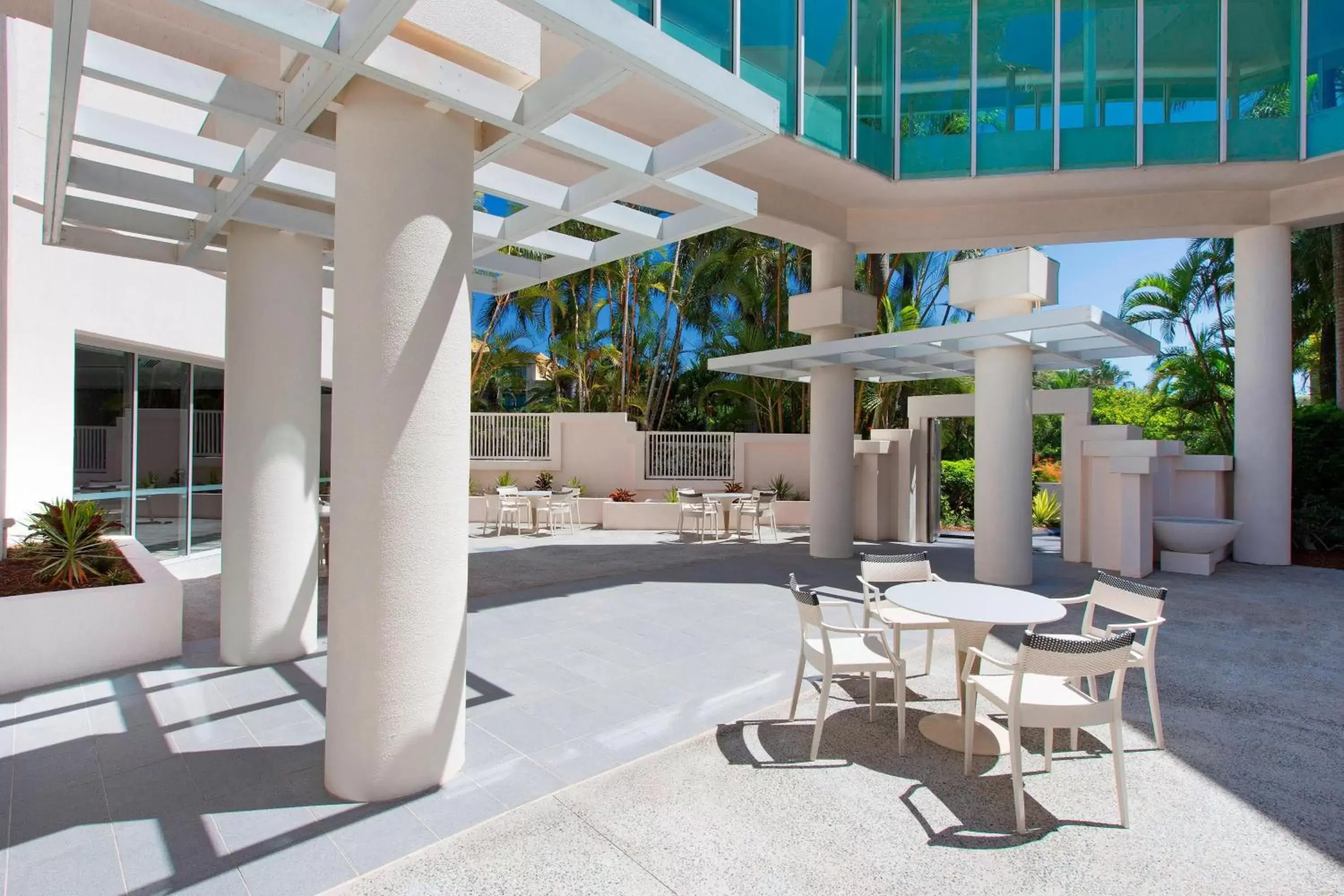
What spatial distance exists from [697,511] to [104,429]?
939 cm

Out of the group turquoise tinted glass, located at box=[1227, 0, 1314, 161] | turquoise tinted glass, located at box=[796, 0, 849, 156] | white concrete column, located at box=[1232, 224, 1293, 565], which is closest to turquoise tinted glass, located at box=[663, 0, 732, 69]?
turquoise tinted glass, located at box=[796, 0, 849, 156]

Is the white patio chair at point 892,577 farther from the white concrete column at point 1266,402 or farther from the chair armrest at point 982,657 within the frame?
the white concrete column at point 1266,402

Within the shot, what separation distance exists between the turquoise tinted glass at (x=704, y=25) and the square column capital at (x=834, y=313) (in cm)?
399

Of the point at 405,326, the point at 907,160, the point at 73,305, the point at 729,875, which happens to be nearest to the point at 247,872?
the point at 729,875

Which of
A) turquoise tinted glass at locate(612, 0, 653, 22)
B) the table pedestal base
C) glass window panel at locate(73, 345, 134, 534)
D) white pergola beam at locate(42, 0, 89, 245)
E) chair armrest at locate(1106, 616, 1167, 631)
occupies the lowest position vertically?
the table pedestal base

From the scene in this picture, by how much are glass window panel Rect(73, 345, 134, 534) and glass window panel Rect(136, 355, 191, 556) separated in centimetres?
18

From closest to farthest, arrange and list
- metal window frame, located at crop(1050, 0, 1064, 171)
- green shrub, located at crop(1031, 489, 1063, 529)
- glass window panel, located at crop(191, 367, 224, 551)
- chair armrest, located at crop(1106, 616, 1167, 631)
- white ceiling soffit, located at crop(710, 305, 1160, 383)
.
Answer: chair armrest, located at crop(1106, 616, 1167, 631) < white ceiling soffit, located at crop(710, 305, 1160, 383) < glass window panel, located at crop(191, 367, 224, 551) < metal window frame, located at crop(1050, 0, 1064, 171) < green shrub, located at crop(1031, 489, 1063, 529)

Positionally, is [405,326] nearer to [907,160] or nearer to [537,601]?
[537,601]

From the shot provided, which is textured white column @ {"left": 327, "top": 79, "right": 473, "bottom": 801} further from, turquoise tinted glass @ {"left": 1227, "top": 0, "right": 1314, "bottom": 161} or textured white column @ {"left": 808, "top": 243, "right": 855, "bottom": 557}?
turquoise tinted glass @ {"left": 1227, "top": 0, "right": 1314, "bottom": 161}

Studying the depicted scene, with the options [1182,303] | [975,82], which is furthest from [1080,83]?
[1182,303]

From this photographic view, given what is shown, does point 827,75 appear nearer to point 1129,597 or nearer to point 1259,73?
point 1259,73

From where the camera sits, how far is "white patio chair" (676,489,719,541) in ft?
46.8

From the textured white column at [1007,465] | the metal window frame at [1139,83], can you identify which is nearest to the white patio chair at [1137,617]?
the textured white column at [1007,465]

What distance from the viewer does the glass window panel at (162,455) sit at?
9.23 meters
